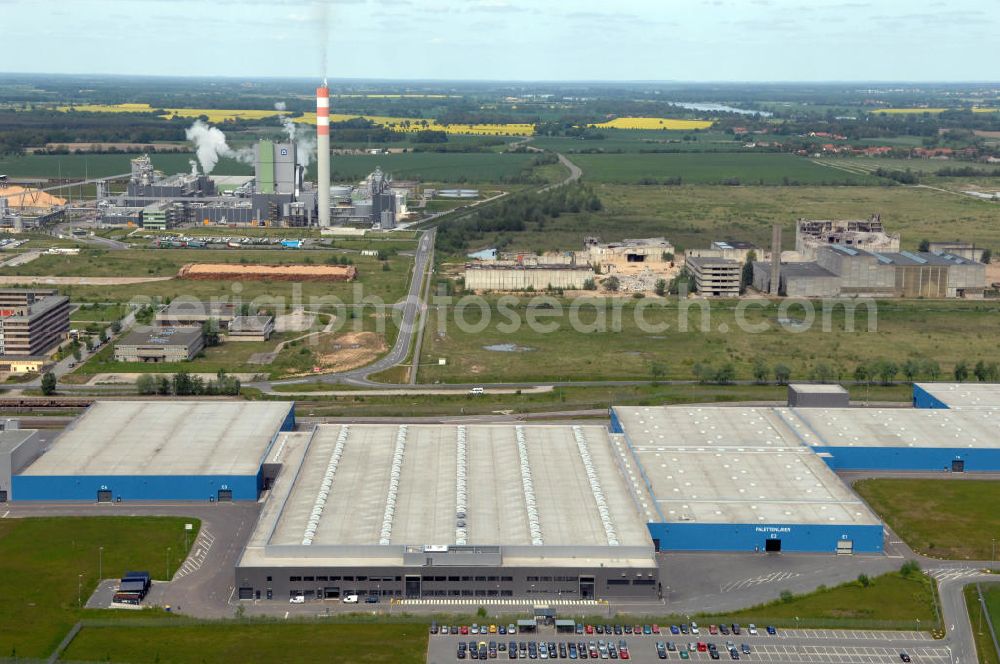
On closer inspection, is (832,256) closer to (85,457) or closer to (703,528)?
(703,528)

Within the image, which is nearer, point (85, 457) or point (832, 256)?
point (85, 457)

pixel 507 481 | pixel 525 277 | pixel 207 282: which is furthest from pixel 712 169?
pixel 507 481

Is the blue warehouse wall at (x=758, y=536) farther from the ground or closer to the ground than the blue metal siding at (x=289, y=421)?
closer to the ground

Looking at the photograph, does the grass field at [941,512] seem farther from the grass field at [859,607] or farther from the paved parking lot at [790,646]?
the paved parking lot at [790,646]

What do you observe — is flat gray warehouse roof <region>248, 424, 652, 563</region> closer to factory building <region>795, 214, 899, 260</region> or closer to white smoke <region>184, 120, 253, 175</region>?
factory building <region>795, 214, 899, 260</region>

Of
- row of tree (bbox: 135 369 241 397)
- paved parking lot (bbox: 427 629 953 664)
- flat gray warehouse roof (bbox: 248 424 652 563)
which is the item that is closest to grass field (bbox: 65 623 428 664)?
paved parking lot (bbox: 427 629 953 664)

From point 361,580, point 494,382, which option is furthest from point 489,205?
point 361,580

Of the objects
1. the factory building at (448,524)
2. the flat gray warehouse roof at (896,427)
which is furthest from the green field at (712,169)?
the factory building at (448,524)
